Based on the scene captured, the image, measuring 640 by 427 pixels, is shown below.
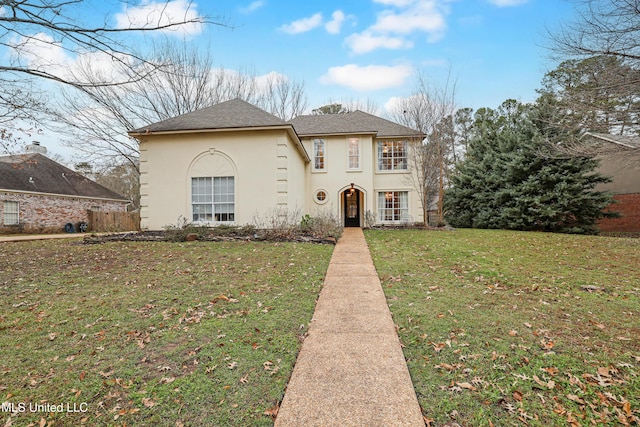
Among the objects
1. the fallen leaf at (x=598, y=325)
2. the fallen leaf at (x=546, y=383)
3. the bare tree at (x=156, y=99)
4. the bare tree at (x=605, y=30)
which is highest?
the bare tree at (x=156, y=99)

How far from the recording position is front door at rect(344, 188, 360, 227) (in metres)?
17.5

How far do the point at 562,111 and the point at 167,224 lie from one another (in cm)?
1601

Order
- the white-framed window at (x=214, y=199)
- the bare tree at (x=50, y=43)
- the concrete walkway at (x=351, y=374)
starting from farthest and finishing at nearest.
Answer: the white-framed window at (x=214, y=199), the bare tree at (x=50, y=43), the concrete walkway at (x=351, y=374)

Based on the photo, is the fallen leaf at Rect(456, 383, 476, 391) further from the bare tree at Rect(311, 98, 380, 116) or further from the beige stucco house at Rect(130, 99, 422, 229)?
the bare tree at Rect(311, 98, 380, 116)

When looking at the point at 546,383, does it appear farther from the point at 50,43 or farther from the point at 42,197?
the point at 42,197

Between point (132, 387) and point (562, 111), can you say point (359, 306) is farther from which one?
point (562, 111)

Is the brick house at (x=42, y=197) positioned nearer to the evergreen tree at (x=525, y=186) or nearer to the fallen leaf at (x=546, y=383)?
the fallen leaf at (x=546, y=383)

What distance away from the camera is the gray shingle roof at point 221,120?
10.9 meters

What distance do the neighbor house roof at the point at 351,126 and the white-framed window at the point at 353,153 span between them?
0.58 meters

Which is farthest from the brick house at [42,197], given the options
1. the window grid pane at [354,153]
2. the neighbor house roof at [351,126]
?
the window grid pane at [354,153]

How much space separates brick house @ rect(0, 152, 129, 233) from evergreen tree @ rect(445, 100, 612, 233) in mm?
24551

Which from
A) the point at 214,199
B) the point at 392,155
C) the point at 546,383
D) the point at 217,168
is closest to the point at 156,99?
the point at 217,168

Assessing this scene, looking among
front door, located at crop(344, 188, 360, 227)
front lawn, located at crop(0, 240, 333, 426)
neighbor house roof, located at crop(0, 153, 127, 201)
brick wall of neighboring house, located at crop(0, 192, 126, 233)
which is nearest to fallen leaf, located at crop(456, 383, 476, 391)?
front lawn, located at crop(0, 240, 333, 426)

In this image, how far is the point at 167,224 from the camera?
450 inches
